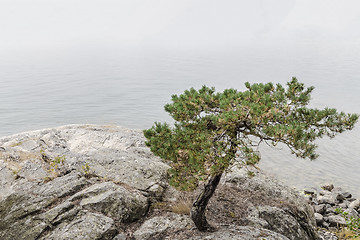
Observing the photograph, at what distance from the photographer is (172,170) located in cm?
886

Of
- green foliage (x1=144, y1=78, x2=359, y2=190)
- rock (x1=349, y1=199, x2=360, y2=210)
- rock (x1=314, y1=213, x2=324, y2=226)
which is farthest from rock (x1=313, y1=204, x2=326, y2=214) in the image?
green foliage (x1=144, y1=78, x2=359, y2=190)

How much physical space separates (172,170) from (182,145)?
1.31 metres

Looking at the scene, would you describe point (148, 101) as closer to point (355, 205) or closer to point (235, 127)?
point (355, 205)

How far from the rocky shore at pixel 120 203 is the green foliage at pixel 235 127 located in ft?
8.86

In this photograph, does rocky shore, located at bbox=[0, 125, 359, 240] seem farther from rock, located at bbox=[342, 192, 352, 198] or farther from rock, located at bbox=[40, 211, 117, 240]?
rock, located at bbox=[342, 192, 352, 198]

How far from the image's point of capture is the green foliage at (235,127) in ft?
22.4

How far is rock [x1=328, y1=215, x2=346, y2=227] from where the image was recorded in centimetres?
1539

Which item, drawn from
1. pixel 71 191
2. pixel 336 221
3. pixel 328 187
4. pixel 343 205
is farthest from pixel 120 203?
pixel 328 187

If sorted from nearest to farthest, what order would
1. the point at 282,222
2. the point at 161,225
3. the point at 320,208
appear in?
the point at 161,225, the point at 282,222, the point at 320,208

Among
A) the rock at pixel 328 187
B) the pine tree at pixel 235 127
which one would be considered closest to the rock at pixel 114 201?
the pine tree at pixel 235 127

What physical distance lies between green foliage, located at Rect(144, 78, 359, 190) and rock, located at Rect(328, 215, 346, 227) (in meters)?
10.4

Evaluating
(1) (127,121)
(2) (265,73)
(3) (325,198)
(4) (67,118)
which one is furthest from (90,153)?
(2) (265,73)

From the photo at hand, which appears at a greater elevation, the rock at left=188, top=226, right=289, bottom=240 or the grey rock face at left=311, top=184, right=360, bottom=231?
the rock at left=188, top=226, right=289, bottom=240

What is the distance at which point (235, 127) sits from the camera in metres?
7.49
